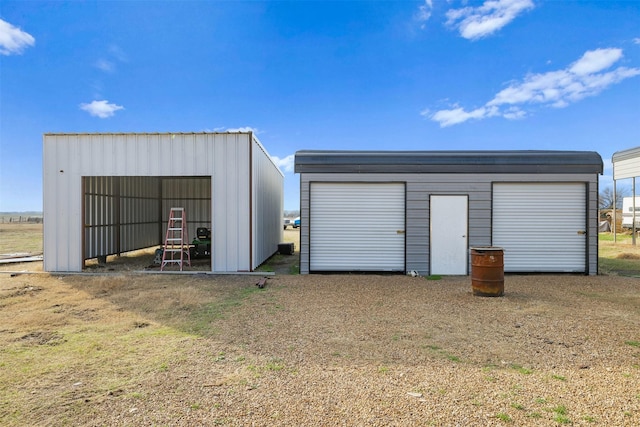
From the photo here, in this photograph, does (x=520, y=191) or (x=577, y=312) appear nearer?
(x=577, y=312)

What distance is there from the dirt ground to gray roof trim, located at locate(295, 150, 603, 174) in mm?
3385

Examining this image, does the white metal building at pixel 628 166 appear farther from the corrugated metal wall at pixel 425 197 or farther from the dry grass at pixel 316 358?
the dry grass at pixel 316 358

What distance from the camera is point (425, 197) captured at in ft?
30.8

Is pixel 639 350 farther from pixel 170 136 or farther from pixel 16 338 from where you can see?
pixel 170 136

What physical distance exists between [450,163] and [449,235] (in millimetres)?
1835

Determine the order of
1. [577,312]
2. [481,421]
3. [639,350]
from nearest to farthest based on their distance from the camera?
[481,421] → [639,350] → [577,312]

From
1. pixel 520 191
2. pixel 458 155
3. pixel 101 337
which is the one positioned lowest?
pixel 101 337

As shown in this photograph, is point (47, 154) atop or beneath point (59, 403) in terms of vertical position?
atop

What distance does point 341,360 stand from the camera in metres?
3.91

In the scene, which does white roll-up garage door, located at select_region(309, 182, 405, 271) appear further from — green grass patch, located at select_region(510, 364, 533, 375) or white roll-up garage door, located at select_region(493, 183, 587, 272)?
green grass patch, located at select_region(510, 364, 533, 375)

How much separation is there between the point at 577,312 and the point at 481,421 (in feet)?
14.1

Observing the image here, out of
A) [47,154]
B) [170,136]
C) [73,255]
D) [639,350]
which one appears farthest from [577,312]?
[47,154]

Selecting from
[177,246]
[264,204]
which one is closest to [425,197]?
[264,204]

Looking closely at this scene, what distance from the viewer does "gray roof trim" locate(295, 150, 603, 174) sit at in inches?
368
